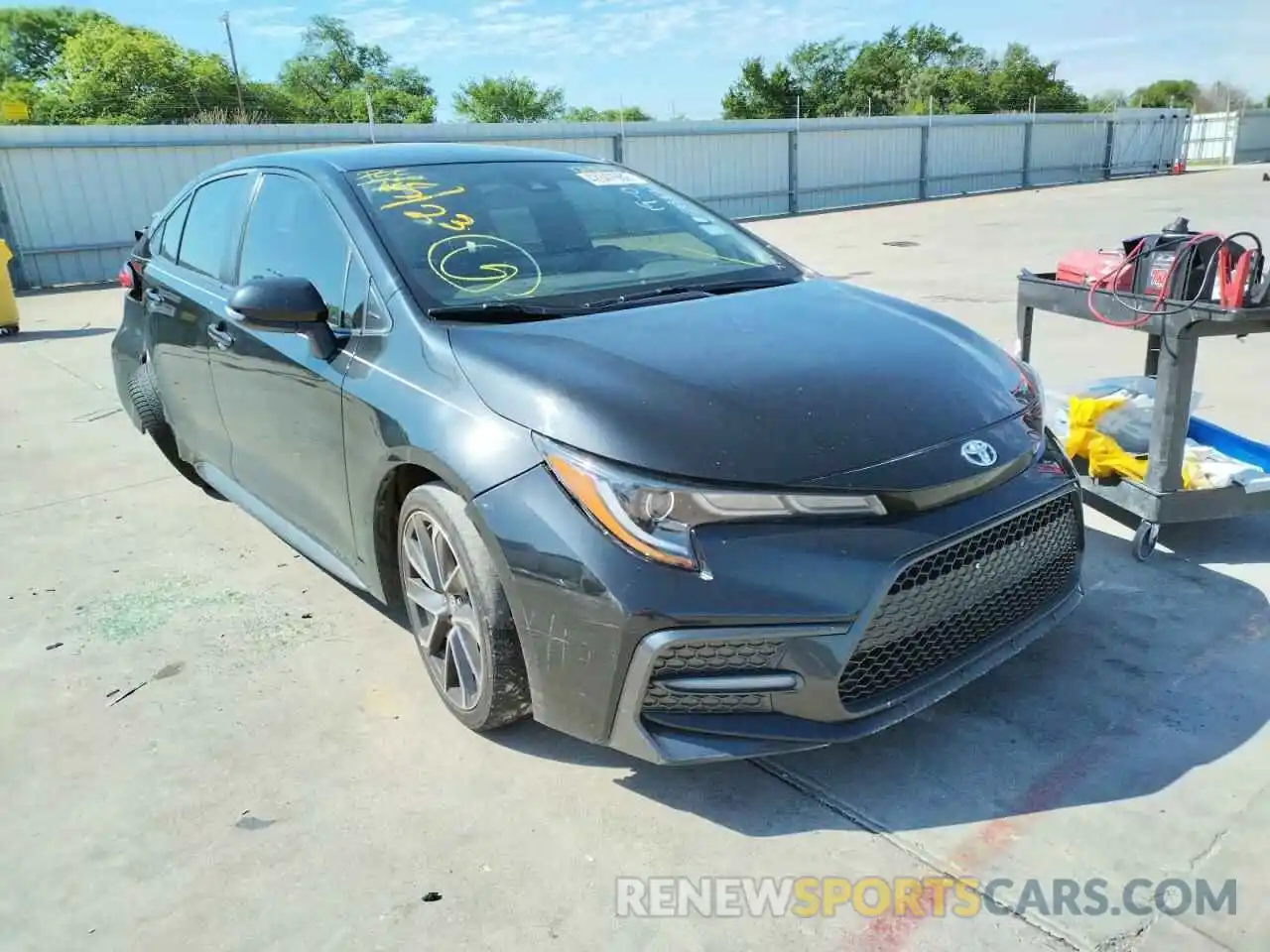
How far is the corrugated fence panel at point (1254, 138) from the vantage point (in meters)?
40.5

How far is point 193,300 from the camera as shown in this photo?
3889mm

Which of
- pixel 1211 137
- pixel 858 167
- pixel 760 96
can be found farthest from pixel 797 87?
pixel 858 167

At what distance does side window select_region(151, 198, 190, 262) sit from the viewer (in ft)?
14.2

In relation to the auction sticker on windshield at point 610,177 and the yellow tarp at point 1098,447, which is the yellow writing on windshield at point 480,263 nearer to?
the auction sticker on windshield at point 610,177

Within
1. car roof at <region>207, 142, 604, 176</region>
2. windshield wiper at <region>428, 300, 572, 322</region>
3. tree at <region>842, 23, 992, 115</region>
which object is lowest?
windshield wiper at <region>428, 300, 572, 322</region>

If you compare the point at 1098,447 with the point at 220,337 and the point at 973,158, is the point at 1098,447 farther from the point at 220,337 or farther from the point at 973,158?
the point at 973,158

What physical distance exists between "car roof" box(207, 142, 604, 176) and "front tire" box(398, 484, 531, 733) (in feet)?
4.41

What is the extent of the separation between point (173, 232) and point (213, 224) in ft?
1.92

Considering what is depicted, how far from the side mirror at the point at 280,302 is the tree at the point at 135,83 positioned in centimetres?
5172

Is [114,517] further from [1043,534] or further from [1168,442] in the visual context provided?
[1168,442]

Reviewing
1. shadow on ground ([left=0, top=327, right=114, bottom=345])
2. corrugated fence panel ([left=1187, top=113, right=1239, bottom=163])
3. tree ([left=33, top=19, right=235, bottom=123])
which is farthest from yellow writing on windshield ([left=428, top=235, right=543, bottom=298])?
tree ([left=33, top=19, right=235, bottom=123])


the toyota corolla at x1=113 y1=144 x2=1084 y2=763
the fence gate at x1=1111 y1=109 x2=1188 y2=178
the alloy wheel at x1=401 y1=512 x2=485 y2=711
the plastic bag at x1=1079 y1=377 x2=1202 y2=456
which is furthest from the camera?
the fence gate at x1=1111 y1=109 x2=1188 y2=178

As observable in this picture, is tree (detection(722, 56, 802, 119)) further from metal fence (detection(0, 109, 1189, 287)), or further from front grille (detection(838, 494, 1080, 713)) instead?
front grille (detection(838, 494, 1080, 713))

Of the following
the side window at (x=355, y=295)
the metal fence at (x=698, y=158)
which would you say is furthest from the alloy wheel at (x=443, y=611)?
the metal fence at (x=698, y=158)
